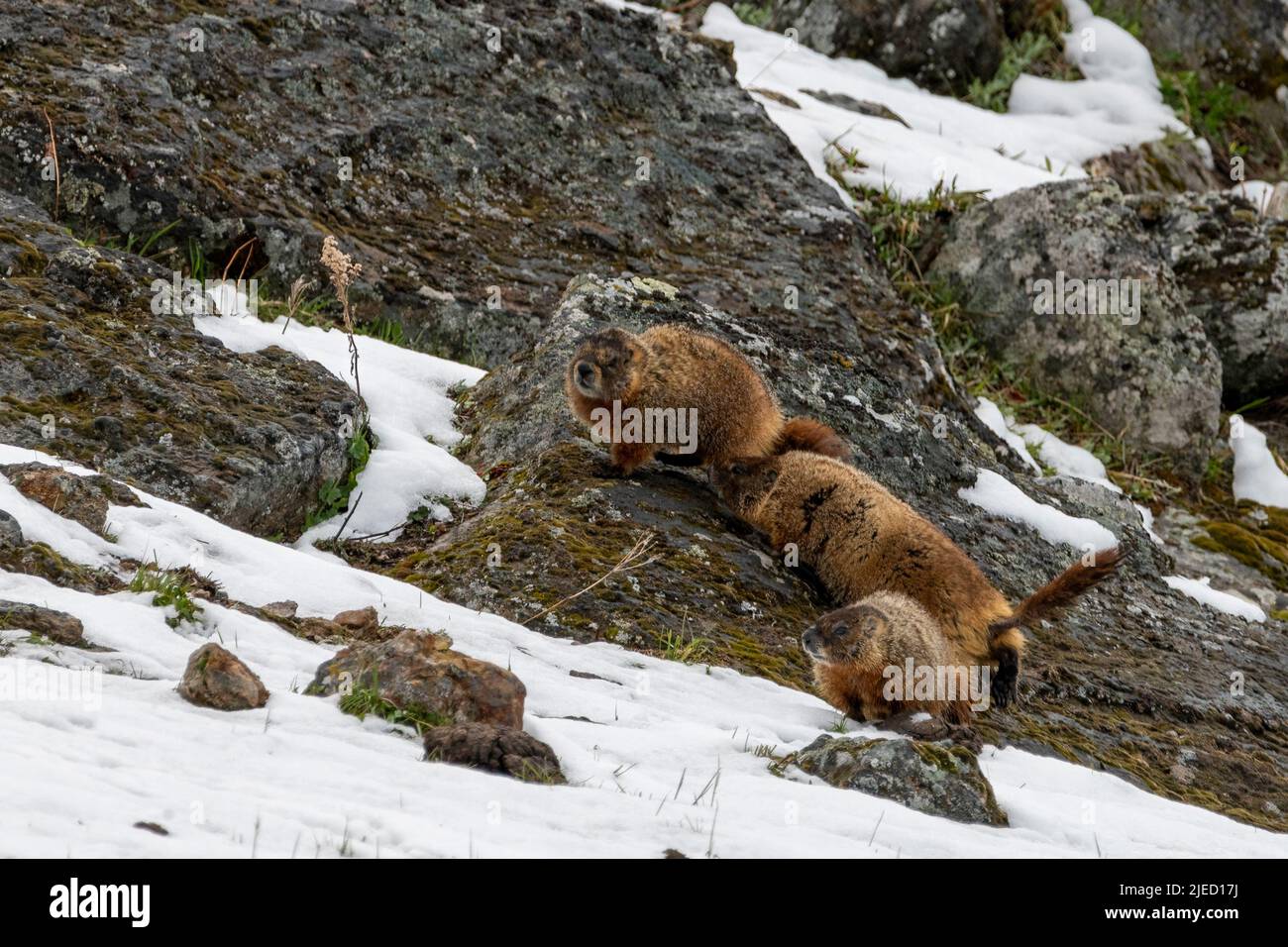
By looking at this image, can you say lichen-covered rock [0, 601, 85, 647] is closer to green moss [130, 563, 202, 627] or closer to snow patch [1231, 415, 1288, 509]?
green moss [130, 563, 202, 627]

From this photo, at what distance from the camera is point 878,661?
5559mm

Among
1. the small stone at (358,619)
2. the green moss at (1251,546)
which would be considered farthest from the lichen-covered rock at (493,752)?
the green moss at (1251,546)

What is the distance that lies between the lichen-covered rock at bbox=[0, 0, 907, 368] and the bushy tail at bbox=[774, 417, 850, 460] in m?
2.29

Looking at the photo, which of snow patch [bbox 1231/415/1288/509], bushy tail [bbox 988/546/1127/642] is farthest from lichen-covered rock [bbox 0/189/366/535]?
snow patch [bbox 1231/415/1288/509]

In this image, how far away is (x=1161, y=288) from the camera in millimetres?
11547

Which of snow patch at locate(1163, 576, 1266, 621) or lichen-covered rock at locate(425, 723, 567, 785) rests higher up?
lichen-covered rock at locate(425, 723, 567, 785)

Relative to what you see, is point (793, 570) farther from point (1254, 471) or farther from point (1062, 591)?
point (1254, 471)

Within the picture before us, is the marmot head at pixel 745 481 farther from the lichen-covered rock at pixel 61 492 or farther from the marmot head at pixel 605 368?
the lichen-covered rock at pixel 61 492

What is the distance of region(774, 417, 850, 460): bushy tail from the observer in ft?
25.0

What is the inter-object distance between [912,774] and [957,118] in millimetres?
12462

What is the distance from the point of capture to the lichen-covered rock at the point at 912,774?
4387 millimetres

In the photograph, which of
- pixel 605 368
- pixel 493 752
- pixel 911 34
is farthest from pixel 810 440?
pixel 911 34

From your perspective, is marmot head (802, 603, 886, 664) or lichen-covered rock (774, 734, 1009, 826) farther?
marmot head (802, 603, 886, 664)

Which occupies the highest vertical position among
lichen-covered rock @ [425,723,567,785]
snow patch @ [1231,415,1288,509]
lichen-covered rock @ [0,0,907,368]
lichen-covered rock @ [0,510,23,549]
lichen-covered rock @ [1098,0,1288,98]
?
lichen-covered rock @ [1098,0,1288,98]
